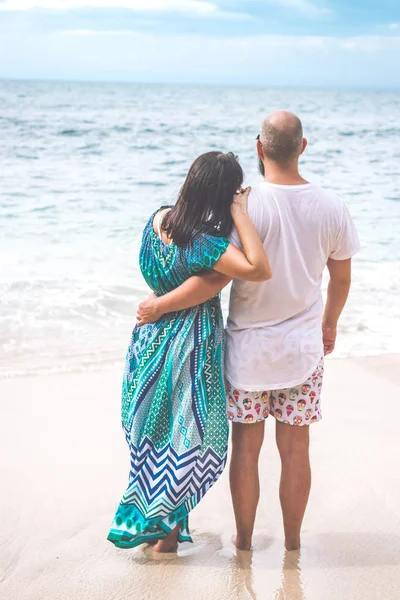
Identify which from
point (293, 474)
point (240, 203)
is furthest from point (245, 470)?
point (240, 203)

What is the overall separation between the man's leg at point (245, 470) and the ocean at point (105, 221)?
2268mm

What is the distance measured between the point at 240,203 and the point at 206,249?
0.18 metres

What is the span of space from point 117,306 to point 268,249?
4.00 metres

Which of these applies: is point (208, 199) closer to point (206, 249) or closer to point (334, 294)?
point (206, 249)

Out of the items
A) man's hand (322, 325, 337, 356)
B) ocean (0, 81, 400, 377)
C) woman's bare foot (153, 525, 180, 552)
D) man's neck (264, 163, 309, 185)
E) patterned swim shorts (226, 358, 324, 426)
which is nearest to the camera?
man's neck (264, 163, 309, 185)

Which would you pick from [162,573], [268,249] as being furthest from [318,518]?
[268,249]

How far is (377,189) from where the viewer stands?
1406 cm

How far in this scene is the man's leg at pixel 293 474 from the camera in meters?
2.55

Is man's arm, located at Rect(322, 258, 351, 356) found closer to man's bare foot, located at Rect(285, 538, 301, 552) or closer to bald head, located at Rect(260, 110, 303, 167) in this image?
bald head, located at Rect(260, 110, 303, 167)

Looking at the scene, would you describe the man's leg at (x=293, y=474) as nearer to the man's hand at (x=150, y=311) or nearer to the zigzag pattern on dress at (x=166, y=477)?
the zigzag pattern on dress at (x=166, y=477)

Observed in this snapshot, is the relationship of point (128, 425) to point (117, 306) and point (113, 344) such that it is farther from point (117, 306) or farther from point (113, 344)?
point (117, 306)

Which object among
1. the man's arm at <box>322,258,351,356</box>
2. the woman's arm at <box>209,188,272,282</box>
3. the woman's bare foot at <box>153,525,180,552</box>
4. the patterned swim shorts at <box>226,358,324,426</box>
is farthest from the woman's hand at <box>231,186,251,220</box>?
the woman's bare foot at <box>153,525,180,552</box>

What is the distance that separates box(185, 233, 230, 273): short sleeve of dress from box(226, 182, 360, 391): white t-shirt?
2.4 inches

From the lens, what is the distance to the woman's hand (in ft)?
7.52
